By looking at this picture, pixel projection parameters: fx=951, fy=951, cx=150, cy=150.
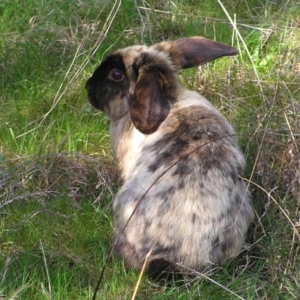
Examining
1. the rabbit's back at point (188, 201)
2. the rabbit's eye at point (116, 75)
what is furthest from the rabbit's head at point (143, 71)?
the rabbit's back at point (188, 201)

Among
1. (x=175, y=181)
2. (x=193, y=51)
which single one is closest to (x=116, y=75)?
(x=193, y=51)

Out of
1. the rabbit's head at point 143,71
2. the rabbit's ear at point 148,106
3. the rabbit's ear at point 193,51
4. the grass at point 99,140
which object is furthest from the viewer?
the rabbit's ear at point 193,51

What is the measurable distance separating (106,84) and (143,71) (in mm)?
335

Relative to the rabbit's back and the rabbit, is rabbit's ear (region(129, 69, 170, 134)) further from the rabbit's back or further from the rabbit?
the rabbit's back

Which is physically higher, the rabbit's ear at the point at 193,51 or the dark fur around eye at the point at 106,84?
the rabbit's ear at the point at 193,51

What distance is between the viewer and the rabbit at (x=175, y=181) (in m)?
4.83

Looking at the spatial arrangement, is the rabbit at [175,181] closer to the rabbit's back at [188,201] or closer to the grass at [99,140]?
the rabbit's back at [188,201]

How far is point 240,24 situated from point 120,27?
87 cm

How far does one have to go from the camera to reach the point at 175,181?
16.1 feet

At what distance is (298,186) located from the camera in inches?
187

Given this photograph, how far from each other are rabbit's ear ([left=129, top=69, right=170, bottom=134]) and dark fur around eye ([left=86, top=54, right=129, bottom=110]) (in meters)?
0.38

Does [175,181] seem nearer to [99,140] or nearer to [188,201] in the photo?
[188,201]

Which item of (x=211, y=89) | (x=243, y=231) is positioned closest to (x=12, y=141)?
(x=211, y=89)

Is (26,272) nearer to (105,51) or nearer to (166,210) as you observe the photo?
(166,210)
